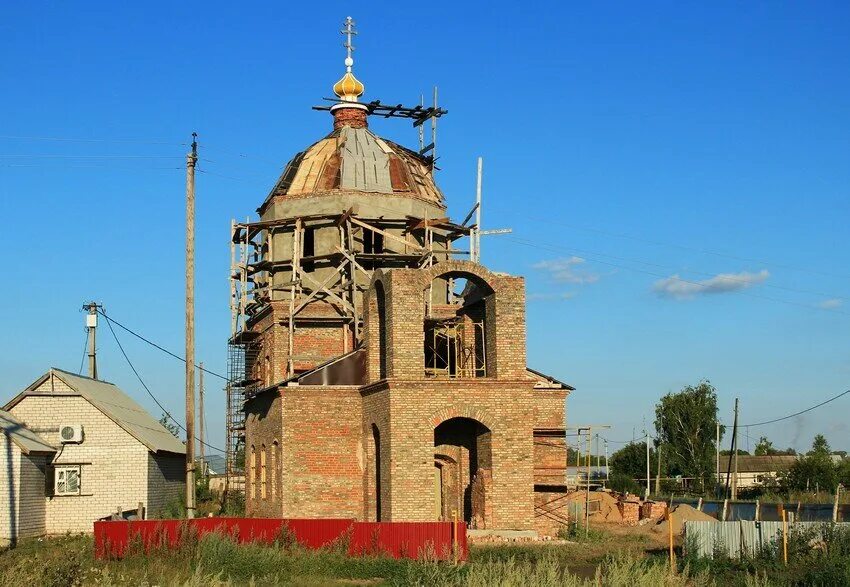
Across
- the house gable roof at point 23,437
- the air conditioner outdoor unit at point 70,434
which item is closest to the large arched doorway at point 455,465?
the air conditioner outdoor unit at point 70,434

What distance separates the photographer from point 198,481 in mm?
50969

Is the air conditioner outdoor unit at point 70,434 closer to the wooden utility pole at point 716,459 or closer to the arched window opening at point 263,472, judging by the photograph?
the arched window opening at point 263,472

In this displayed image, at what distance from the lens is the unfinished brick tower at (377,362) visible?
98.9ft

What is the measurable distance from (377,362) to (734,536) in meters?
10.9

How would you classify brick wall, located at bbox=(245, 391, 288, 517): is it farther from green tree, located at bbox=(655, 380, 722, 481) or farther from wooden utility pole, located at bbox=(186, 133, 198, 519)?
green tree, located at bbox=(655, 380, 722, 481)

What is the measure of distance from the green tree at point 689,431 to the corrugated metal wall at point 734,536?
53.5 meters

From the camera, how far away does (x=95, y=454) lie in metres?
35.0

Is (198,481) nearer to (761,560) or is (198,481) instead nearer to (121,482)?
(121,482)

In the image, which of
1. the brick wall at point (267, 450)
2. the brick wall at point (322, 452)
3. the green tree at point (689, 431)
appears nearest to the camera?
the brick wall at point (322, 452)

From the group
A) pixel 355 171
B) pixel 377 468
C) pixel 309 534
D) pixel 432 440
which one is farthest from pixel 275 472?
pixel 355 171

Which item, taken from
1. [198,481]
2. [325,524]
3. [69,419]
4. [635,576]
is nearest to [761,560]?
[635,576]

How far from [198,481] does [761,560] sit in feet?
102

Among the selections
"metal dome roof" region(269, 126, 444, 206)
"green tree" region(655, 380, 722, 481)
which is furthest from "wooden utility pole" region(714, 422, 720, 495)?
"metal dome roof" region(269, 126, 444, 206)

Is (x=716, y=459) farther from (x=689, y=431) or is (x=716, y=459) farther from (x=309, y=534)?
(x=309, y=534)
